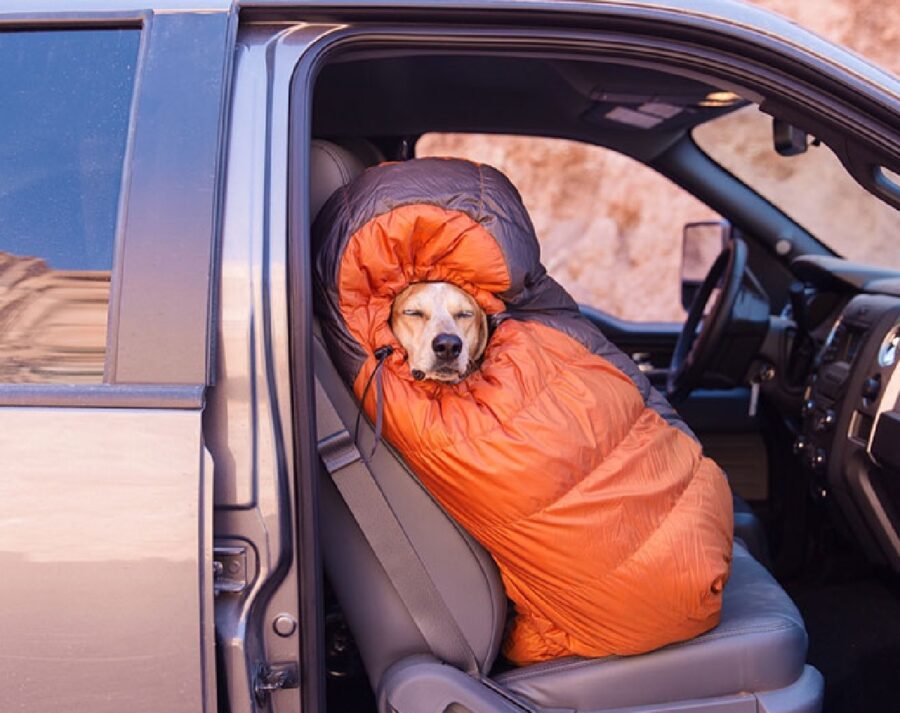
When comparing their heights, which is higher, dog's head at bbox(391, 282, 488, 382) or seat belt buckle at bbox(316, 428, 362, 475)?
dog's head at bbox(391, 282, 488, 382)

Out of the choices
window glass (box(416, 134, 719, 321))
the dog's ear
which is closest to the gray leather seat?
the dog's ear

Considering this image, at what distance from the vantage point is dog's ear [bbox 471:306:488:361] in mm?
1786

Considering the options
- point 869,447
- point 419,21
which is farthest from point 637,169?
point 419,21

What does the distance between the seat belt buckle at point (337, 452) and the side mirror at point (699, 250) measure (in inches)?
70.1

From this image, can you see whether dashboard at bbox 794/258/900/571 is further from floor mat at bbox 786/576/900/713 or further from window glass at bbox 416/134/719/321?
window glass at bbox 416/134/719/321

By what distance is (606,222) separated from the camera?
412 inches

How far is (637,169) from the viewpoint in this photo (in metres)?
10.6

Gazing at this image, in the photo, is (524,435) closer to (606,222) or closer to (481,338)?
(481,338)

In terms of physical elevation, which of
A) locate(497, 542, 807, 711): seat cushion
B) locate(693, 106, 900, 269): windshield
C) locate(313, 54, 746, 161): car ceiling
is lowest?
locate(497, 542, 807, 711): seat cushion

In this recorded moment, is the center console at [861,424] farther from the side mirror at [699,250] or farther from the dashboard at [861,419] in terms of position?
the side mirror at [699,250]

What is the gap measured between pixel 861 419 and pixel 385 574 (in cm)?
129

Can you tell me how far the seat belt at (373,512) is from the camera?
1594 mm

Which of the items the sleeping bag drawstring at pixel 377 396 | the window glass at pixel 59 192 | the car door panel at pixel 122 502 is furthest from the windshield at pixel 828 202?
the car door panel at pixel 122 502

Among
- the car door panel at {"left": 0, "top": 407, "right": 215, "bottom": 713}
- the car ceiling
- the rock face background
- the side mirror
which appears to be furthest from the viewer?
the rock face background
